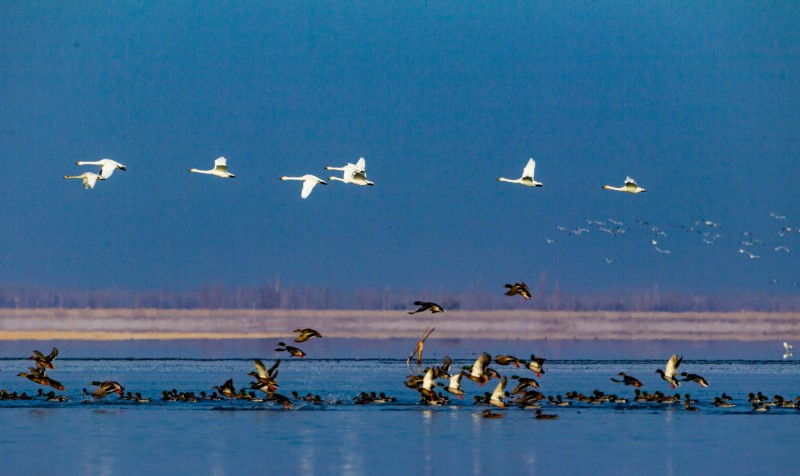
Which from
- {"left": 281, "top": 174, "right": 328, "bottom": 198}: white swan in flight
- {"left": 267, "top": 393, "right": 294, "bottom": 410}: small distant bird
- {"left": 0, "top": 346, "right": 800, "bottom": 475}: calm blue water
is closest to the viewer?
{"left": 0, "top": 346, "right": 800, "bottom": 475}: calm blue water

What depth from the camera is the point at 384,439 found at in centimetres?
4588

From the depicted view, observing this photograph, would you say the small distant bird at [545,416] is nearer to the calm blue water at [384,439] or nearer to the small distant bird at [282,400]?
the calm blue water at [384,439]

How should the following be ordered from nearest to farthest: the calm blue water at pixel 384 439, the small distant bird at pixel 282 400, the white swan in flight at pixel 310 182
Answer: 1. the calm blue water at pixel 384 439
2. the white swan in flight at pixel 310 182
3. the small distant bird at pixel 282 400

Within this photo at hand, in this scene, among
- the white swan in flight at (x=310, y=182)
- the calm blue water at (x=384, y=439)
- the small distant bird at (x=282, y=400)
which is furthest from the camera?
the small distant bird at (x=282, y=400)

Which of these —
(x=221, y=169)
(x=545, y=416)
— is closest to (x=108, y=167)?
(x=221, y=169)

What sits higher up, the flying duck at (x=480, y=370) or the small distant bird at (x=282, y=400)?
the flying duck at (x=480, y=370)

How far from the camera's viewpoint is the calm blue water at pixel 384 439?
3866 cm

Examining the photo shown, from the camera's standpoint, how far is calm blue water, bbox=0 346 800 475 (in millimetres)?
38656

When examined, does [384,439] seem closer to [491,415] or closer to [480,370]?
[480,370]

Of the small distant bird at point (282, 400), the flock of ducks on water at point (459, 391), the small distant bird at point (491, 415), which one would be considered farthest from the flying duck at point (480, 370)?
the small distant bird at point (282, 400)

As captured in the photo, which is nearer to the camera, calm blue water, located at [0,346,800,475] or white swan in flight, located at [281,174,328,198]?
calm blue water, located at [0,346,800,475]

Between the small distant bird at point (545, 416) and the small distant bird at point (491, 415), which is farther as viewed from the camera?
the small distant bird at point (491, 415)

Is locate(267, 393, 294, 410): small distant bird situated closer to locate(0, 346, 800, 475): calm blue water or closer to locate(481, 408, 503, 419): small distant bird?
locate(0, 346, 800, 475): calm blue water

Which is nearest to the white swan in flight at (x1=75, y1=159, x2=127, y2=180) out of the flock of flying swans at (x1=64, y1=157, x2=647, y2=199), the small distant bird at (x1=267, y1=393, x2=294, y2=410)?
the flock of flying swans at (x1=64, y1=157, x2=647, y2=199)
